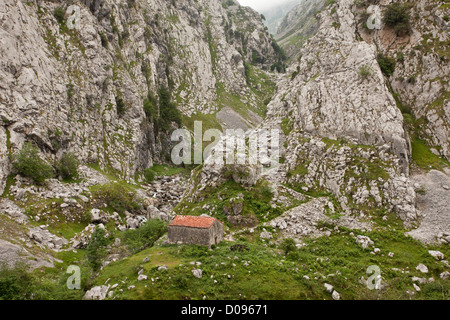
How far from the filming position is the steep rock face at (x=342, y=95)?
49719 millimetres

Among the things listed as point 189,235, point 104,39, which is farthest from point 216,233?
point 104,39

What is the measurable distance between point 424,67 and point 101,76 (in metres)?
76.0

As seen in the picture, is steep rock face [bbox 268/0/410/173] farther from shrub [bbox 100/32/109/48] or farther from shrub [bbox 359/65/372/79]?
shrub [bbox 100/32/109/48]

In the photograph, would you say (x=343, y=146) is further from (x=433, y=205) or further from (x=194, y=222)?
(x=194, y=222)

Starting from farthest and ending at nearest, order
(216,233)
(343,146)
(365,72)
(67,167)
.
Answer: (365,72) → (67,167) → (343,146) → (216,233)

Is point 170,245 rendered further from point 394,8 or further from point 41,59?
point 394,8

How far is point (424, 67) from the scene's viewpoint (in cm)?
5616

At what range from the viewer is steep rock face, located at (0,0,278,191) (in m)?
49.9

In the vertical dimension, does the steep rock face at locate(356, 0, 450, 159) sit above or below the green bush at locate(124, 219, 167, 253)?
above

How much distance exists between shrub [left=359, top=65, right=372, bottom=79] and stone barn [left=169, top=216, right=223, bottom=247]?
146ft

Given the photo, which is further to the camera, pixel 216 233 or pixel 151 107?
pixel 151 107

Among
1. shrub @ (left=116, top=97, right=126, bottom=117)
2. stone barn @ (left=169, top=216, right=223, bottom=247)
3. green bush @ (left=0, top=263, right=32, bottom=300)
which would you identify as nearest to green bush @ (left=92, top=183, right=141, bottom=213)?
stone barn @ (left=169, top=216, right=223, bottom=247)

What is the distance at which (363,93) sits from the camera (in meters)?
54.6
